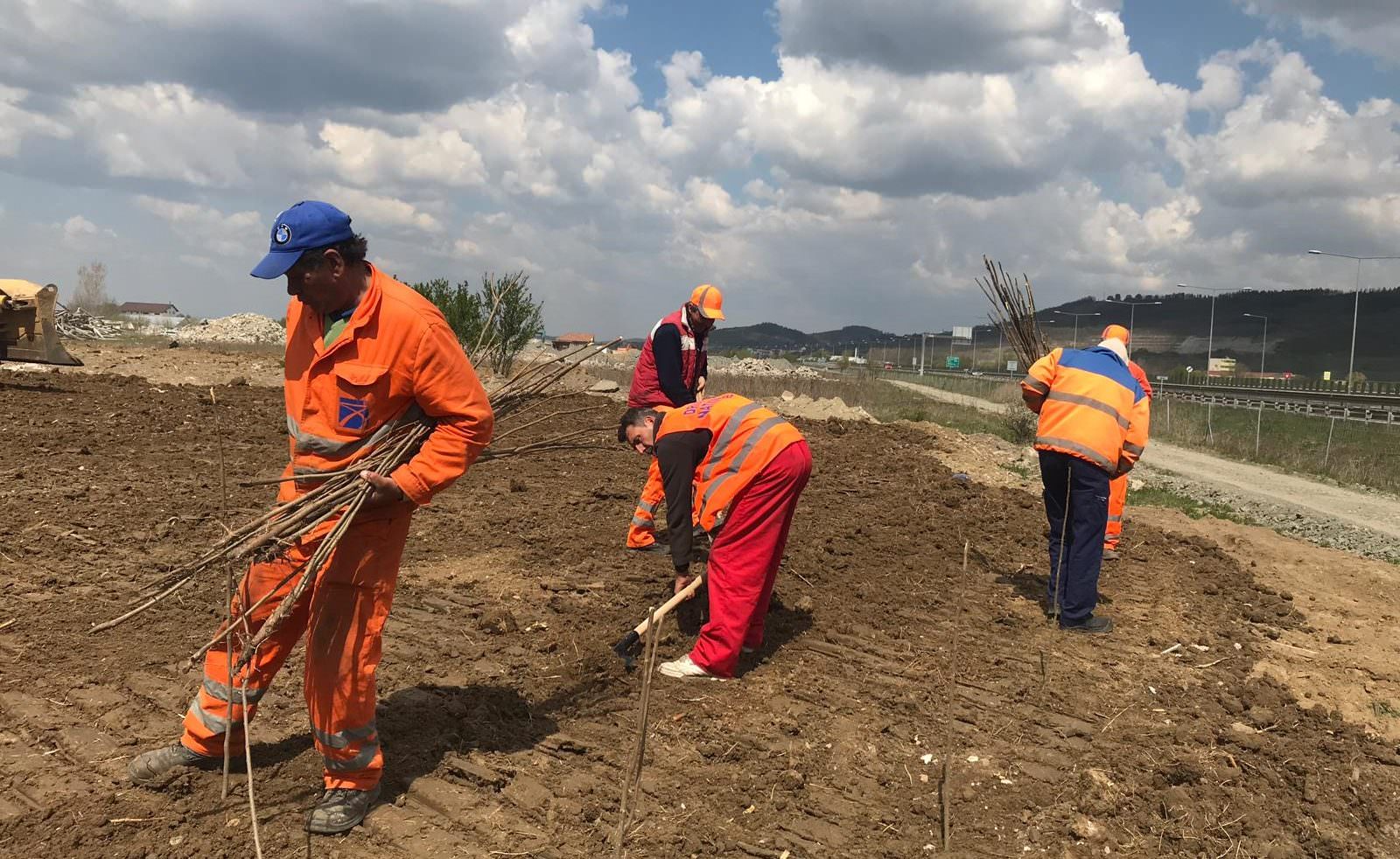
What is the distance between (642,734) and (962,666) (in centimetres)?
310

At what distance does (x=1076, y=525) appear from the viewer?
18.2ft

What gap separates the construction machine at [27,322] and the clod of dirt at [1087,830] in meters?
14.4

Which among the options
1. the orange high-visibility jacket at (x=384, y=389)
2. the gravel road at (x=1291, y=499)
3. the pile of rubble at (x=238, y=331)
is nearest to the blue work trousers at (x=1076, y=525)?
the orange high-visibility jacket at (x=384, y=389)

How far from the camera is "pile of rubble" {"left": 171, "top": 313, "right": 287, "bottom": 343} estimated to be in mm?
46938

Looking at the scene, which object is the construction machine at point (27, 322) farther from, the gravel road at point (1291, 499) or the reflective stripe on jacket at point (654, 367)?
the gravel road at point (1291, 499)

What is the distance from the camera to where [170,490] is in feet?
25.0

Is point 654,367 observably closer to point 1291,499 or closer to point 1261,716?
point 1261,716

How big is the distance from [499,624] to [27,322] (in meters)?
12.1

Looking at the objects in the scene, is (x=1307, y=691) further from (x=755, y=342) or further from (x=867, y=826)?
(x=755, y=342)

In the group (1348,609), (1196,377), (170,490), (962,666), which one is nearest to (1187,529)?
(1348,609)

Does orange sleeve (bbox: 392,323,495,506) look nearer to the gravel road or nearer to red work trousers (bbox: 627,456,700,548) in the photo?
red work trousers (bbox: 627,456,700,548)

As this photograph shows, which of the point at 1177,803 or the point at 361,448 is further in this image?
the point at 1177,803

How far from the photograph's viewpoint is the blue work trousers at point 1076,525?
17.9 ft

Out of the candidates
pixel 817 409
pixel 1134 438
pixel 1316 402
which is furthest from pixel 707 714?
pixel 1316 402
